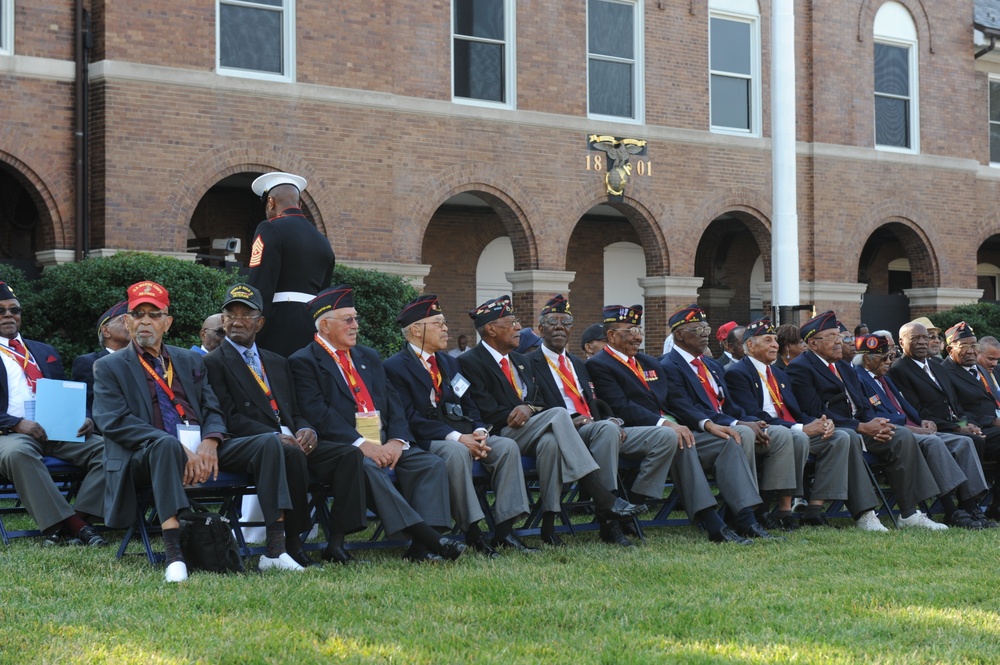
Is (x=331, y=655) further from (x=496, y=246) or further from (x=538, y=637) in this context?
(x=496, y=246)

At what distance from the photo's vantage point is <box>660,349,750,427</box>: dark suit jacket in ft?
33.0

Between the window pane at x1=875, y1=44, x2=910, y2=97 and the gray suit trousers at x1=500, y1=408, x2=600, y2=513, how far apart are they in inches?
645

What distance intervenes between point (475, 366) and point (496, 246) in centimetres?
1431

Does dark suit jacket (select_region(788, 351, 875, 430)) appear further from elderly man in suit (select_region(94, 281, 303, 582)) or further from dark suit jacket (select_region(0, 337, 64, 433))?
dark suit jacket (select_region(0, 337, 64, 433))

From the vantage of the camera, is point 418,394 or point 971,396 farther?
point 971,396

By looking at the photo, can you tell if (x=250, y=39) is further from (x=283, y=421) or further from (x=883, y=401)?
(x=283, y=421)

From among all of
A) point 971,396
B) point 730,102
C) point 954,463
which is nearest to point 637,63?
point 730,102

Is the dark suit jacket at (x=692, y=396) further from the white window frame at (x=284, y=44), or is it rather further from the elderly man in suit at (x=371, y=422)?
the white window frame at (x=284, y=44)

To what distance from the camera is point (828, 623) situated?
6320mm

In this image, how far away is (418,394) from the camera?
29.0 ft

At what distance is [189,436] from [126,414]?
387 mm

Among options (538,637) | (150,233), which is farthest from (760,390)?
(150,233)

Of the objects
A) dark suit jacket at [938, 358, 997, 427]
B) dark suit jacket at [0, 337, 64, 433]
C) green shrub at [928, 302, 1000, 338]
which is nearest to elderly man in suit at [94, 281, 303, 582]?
dark suit jacket at [0, 337, 64, 433]

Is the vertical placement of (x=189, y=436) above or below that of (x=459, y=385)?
below
